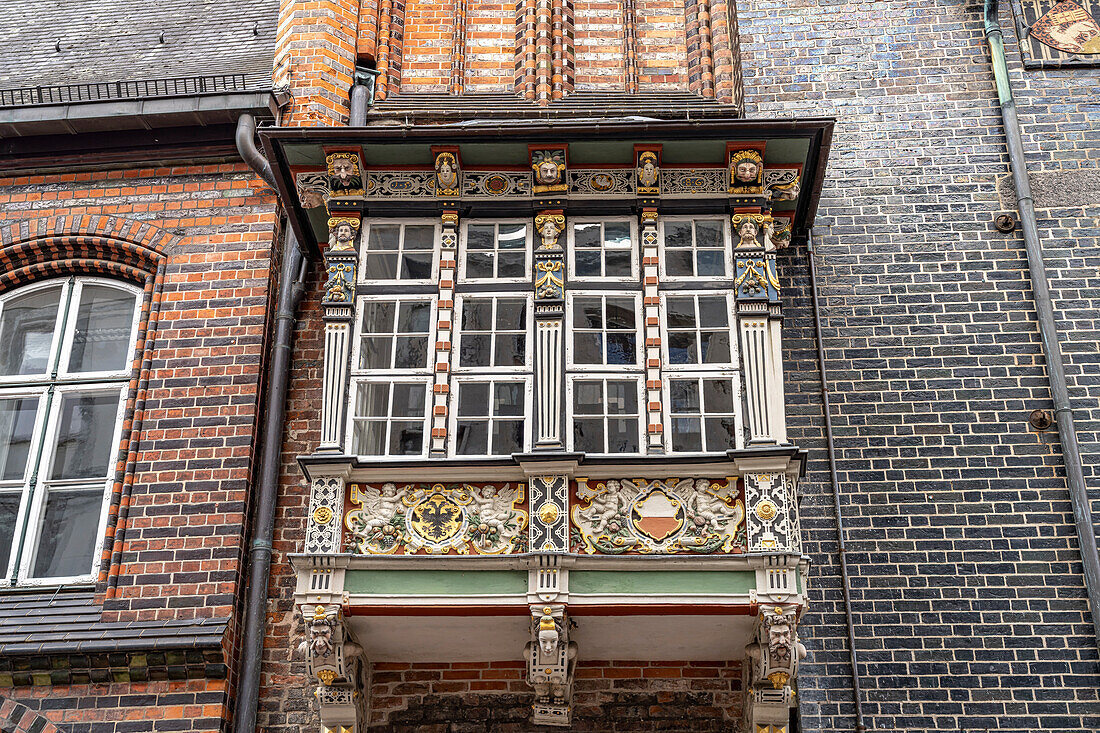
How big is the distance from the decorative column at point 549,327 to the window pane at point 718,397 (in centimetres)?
110

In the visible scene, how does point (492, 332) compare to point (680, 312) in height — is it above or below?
below

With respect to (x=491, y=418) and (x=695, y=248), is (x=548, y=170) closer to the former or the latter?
(x=695, y=248)

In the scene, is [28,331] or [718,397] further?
[28,331]

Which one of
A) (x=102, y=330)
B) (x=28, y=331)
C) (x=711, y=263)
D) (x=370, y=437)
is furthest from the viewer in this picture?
(x=28, y=331)

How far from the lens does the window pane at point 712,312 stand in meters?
10.1

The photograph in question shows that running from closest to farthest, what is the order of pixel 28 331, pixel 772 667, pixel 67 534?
pixel 772 667 → pixel 67 534 → pixel 28 331

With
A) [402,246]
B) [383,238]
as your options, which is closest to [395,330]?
[402,246]

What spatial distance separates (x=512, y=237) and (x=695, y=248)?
148cm

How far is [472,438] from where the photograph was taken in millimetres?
9766

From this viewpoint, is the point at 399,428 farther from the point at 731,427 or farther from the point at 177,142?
the point at 177,142

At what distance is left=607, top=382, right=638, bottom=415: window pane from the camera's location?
32.3ft

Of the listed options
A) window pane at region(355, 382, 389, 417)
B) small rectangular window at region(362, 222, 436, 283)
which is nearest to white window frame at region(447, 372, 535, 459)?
window pane at region(355, 382, 389, 417)

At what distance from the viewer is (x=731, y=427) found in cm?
973

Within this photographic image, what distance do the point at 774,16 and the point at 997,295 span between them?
3621 millimetres
